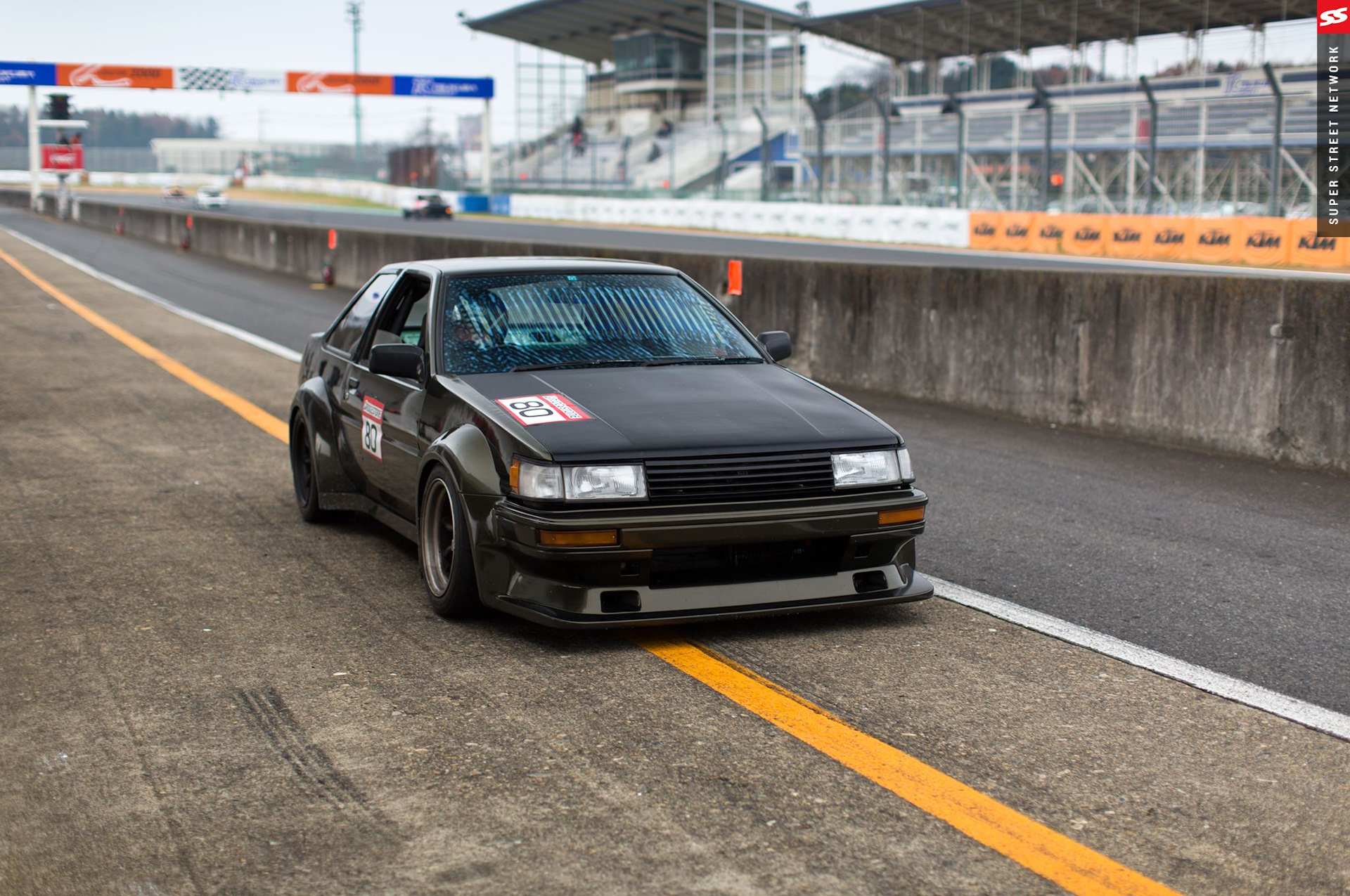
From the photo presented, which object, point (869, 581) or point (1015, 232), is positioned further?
point (1015, 232)

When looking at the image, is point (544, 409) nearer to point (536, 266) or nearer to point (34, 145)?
point (536, 266)

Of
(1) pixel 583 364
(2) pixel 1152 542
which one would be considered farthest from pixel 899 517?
(2) pixel 1152 542

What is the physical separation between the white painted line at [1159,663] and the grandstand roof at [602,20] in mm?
73054

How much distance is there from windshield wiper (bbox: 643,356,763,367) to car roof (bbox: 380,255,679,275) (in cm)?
55

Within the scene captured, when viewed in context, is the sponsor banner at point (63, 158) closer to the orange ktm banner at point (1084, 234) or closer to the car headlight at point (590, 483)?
the orange ktm banner at point (1084, 234)

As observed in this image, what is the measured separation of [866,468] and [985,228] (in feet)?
98.8

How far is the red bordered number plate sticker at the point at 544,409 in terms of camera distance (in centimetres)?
501

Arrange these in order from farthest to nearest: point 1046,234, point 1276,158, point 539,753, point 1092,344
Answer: point 1046,234, point 1276,158, point 1092,344, point 539,753

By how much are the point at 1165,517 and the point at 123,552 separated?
5.01 meters

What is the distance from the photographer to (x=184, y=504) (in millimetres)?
7461

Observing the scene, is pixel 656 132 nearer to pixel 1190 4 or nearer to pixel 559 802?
pixel 1190 4

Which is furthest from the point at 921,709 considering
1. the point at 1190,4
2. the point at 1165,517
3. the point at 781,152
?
the point at 781,152

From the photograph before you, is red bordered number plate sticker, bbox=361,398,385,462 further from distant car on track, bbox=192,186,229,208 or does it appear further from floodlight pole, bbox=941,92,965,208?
distant car on track, bbox=192,186,229,208

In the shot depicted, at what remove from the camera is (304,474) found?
7.16m
